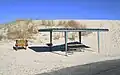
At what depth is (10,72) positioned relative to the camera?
17797 millimetres

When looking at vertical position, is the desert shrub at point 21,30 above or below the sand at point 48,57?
above

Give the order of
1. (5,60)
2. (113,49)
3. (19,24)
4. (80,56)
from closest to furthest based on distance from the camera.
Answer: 1. (5,60)
2. (80,56)
3. (113,49)
4. (19,24)

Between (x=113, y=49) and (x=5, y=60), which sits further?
(x=113, y=49)

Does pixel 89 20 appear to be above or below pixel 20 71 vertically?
above

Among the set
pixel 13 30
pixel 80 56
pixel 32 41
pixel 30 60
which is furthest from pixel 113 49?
pixel 13 30

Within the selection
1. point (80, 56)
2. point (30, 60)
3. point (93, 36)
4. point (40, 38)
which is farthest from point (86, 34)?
point (30, 60)

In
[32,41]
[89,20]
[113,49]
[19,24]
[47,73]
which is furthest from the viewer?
[89,20]

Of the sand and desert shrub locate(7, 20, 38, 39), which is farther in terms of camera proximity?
desert shrub locate(7, 20, 38, 39)

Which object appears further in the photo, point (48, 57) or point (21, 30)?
point (21, 30)

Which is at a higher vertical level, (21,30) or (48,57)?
(21,30)

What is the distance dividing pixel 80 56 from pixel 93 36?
52.0 feet

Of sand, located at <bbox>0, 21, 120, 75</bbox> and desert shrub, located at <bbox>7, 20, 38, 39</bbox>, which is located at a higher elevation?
desert shrub, located at <bbox>7, 20, 38, 39</bbox>

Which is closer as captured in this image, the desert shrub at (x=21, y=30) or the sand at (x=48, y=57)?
the sand at (x=48, y=57)

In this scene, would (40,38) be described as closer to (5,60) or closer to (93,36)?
(93,36)
